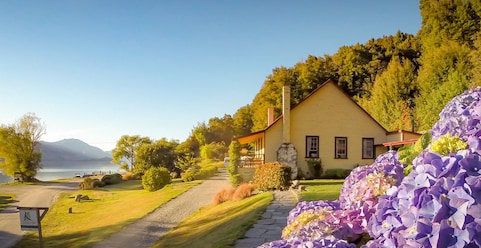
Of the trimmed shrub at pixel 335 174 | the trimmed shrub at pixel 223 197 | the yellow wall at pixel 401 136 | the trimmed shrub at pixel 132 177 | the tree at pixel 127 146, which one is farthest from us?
the tree at pixel 127 146

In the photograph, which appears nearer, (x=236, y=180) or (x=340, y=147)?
(x=236, y=180)

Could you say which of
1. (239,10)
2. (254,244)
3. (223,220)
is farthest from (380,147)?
(254,244)

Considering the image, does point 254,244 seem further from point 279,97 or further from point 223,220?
point 279,97

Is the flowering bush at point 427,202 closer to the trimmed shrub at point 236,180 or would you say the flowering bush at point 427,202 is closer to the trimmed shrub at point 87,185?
the trimmed shrub at point 236,180

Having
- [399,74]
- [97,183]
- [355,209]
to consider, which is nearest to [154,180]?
[97,183]

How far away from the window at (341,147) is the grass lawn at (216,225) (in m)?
8.63

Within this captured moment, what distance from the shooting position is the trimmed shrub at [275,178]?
14.9 meters

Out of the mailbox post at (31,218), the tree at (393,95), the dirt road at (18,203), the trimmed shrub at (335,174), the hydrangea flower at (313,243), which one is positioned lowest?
the dirt road at (18,203)

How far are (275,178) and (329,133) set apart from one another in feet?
22.4

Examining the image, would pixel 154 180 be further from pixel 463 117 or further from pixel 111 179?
pixel 463 117

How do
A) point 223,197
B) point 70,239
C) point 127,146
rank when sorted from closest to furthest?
1. point 70,239
2. point 223,197
3. point 127,146

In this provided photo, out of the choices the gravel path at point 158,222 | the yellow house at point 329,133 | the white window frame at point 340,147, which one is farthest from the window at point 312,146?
the gravel path at point 158,222

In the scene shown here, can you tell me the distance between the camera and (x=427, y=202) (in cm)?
95

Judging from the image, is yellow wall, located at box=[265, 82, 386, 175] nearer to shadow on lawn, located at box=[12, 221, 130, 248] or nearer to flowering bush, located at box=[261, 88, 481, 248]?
shadow on lawn, located at box=[12, 221, 130, 248]
